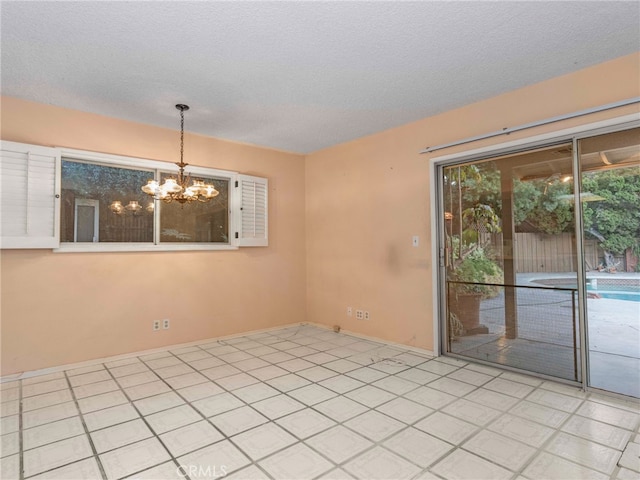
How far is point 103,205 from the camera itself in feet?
12.1

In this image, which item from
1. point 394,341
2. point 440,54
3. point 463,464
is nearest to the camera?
point 463,464

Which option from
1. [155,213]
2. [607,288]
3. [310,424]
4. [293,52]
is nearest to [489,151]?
[607,288]

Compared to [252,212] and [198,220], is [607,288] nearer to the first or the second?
[252,212]

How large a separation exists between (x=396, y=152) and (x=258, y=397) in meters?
3.12

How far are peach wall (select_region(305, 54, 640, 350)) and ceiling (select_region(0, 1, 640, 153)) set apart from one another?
0.61 ft

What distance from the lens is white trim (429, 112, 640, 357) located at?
2.65 meters

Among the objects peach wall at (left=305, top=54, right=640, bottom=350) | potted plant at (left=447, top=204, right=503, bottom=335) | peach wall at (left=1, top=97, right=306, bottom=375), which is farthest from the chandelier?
potted plant at (left=447, top=204, right=503, bottom=335)

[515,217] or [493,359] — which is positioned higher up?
[515,217]

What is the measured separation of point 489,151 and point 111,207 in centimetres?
406

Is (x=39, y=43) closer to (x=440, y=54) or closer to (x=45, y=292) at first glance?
(x=45, y=292)

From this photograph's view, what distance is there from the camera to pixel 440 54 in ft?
8.46

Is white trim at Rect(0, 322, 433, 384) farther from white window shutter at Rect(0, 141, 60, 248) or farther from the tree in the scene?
the tree

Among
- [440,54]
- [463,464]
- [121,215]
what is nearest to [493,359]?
[463,464]

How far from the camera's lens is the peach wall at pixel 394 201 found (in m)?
2.87
